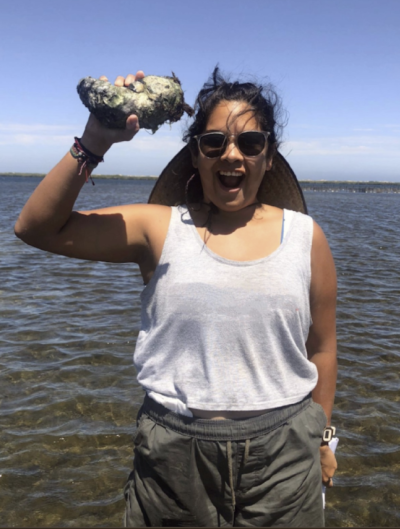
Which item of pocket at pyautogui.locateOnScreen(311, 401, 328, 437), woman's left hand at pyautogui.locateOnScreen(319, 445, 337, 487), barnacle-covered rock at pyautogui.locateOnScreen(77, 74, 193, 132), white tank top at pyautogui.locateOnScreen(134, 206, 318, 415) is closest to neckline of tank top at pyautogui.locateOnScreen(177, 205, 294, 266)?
white tank top at pyautogui.locateOnScreen(134, 206, 318, 415)

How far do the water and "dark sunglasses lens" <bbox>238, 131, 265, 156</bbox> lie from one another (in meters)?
3.27

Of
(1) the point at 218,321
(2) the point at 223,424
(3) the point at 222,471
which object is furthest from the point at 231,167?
(3) the point at 222,471

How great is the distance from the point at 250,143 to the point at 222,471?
150 centimetres

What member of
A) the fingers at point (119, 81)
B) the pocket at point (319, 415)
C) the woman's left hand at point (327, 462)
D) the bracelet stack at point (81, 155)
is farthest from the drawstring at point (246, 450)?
the fingers at point (119, 81)

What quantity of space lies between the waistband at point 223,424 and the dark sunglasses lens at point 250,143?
120 cm

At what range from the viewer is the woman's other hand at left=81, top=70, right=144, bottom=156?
2.17m

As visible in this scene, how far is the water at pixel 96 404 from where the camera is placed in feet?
14.2

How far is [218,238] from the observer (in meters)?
2.38

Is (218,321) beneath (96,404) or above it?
above

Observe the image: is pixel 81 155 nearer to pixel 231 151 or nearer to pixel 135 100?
pixel 135 100

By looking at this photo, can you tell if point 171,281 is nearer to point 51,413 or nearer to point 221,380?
point 221,380

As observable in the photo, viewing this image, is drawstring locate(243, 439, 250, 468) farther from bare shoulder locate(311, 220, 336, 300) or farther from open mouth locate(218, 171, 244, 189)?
open mouth locate(218, 171, 244, 189)

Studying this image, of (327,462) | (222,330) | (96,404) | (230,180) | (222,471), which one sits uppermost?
(230,180)

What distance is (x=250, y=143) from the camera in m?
2.39
